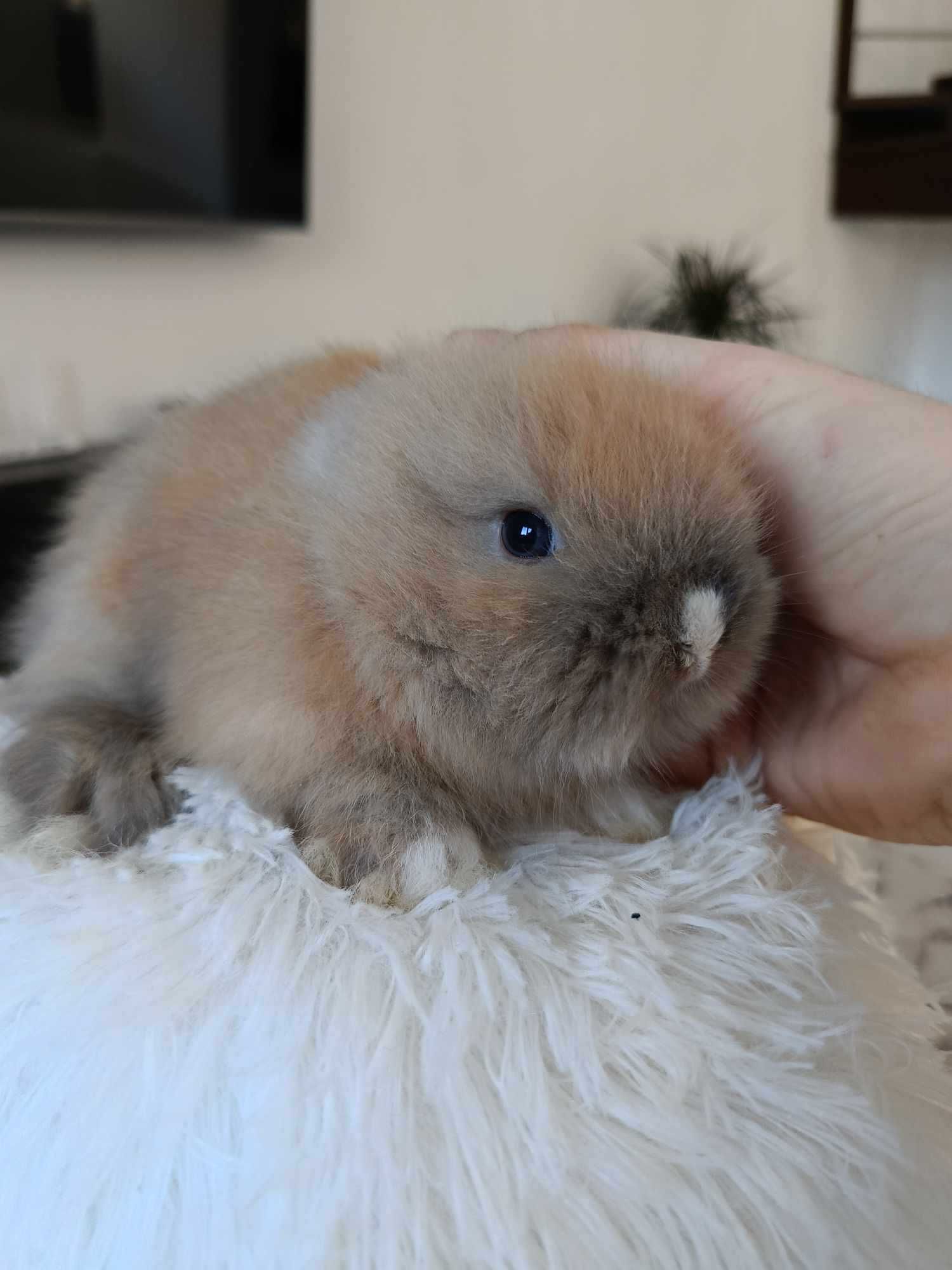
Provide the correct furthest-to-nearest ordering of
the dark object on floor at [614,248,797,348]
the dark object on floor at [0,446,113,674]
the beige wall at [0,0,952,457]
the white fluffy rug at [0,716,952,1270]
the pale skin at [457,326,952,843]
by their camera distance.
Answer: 1. the dark object on floor at [614,248,797,348]
2. the beige wall at [0,0,952,457]
3. the dark object on floor at [0,446,113,674]
4. the pale skin at [457,326,952,843]
5. the white fluffy rug at [0,716,952,1270]

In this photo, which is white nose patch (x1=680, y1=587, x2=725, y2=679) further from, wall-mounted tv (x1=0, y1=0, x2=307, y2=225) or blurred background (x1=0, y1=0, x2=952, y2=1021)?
wall-mounted tv (x1=0, y1=0, x2=307, y2=225)

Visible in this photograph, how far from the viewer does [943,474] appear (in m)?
0.67

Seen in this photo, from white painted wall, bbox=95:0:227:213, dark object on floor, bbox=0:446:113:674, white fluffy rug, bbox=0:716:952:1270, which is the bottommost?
white fluffy rug, bbox=0:716:952:1270

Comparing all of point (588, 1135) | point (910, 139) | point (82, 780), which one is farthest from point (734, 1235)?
point (910, 139)

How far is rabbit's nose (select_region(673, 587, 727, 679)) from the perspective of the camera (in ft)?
1.71

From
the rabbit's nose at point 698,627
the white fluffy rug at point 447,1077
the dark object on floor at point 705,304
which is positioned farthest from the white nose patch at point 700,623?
the dark object on floor at point 705,304

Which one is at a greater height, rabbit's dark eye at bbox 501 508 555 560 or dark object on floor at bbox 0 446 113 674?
rabbit's dark eye at bbox 501 508 555 560

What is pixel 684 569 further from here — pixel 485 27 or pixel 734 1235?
pixel 485 27

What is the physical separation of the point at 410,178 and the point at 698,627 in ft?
5.94

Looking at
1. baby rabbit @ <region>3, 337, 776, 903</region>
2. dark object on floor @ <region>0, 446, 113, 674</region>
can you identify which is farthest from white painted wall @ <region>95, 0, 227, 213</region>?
baby rabbit @ <region>3, 337, 776, 903</region>

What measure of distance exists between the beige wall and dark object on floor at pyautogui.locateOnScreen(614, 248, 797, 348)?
0.38 ft

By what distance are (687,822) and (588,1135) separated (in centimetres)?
23

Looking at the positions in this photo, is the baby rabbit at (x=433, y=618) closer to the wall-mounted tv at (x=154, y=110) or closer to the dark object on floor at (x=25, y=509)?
the dark object on floor at (x=25, y=509)

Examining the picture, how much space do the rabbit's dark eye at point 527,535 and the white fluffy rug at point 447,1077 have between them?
0.68 feet
